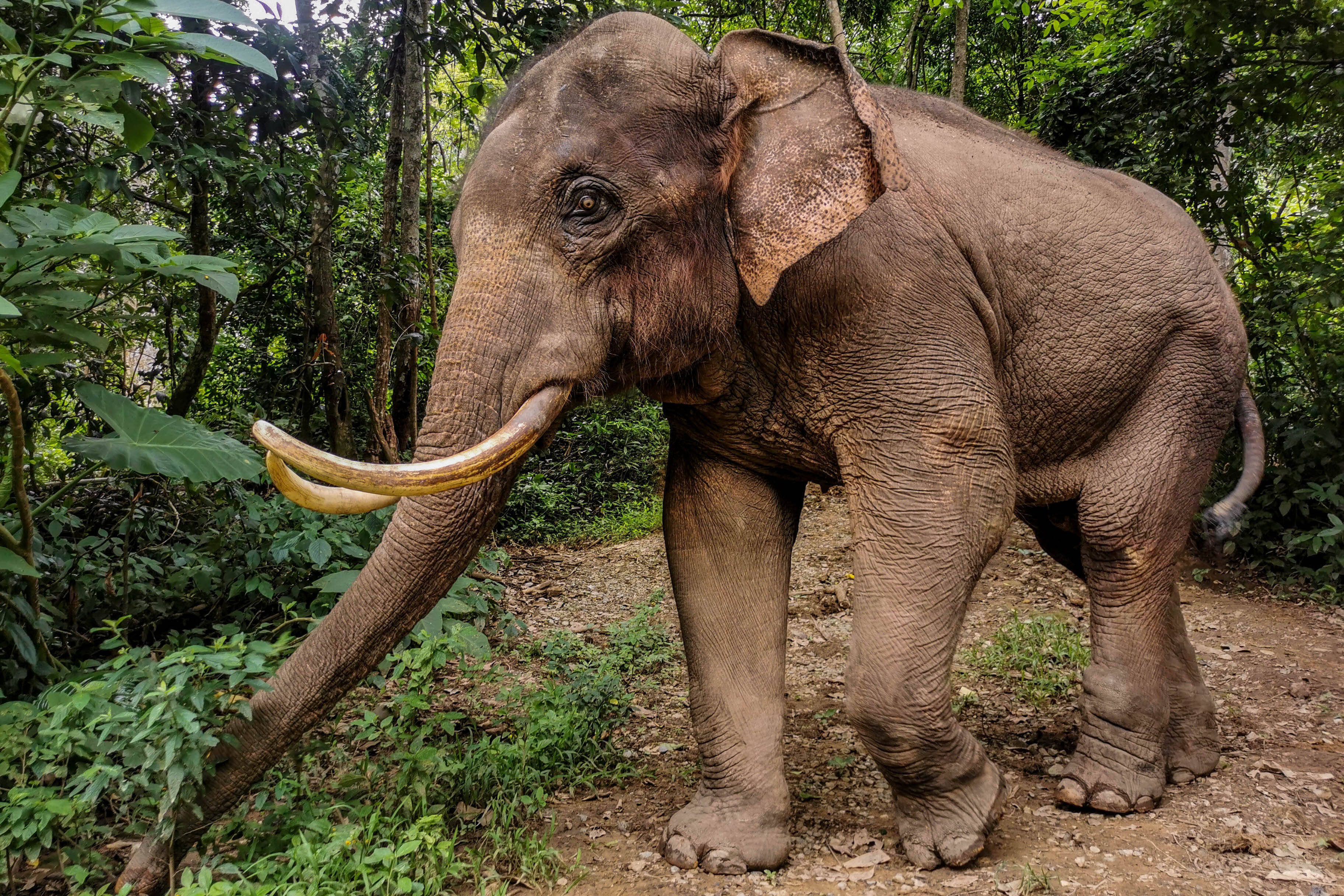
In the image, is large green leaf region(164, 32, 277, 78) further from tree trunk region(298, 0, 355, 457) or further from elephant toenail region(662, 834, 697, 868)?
tree trunk region(298, 0, 355, 457)

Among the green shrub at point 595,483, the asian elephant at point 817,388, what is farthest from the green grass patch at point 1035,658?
the green shrub at point 595,483

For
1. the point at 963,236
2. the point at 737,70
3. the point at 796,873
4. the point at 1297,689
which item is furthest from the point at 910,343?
the point at 1297,689

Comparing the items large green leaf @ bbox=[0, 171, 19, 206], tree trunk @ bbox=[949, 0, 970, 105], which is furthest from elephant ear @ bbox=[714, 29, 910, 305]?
tree trunk @ bbox=[949, 0, 970, 105]

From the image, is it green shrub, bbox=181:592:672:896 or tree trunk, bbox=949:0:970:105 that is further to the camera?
tree trunk, bbox=949:0:970:105

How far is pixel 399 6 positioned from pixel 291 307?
2.37 metres

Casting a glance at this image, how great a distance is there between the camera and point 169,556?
16.3 feet

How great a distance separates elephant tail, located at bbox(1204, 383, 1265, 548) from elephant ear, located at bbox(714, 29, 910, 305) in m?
2.19

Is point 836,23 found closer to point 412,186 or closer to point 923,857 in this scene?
point 412,186

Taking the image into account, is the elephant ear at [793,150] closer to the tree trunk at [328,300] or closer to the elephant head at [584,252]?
the elephant head at [584,252]

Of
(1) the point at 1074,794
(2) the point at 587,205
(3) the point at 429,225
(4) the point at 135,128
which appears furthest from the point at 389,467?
(3) the point at 429,225

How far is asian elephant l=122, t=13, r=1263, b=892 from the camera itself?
285 centimetres

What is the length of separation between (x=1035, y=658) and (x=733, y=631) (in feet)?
8.43

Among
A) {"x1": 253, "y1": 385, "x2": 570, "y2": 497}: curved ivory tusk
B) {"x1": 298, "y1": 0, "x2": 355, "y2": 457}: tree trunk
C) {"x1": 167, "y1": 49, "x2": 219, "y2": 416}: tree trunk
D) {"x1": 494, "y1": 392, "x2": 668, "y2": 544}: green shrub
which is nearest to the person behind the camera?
{"x1": 253, "y1": 385, "x2": 570, "y2": 497}: curved ivory tusk

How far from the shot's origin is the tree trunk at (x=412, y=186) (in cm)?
613
